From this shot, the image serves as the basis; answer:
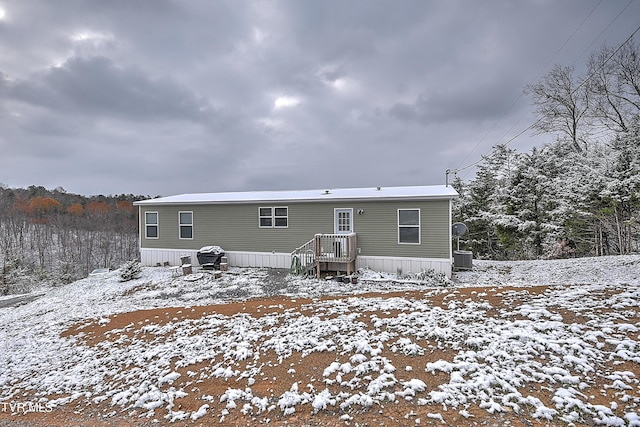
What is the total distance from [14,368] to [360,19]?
50.4ft

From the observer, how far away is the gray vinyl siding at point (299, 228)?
10.1 meters

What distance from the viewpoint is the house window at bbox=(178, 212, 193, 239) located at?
1322cm

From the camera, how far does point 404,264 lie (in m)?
10.4

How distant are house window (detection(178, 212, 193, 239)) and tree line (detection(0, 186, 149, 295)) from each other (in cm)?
1283

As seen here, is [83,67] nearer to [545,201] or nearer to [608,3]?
[608,3]

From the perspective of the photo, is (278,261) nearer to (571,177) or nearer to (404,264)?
(404,264)

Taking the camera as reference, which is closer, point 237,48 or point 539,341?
point 539,341

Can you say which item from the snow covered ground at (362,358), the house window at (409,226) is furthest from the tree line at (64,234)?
the house window at (409,226)

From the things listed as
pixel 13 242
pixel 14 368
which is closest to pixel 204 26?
pixel 14 368

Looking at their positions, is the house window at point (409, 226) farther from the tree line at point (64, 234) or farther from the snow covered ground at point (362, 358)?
the tree line at point (64, 234)

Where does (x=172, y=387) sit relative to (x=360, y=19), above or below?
below

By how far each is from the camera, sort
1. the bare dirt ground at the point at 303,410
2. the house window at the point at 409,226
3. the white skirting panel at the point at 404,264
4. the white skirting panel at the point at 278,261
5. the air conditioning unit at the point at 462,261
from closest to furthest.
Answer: the bare dirt ground at the point at 303,410 < the white skirting panel at the point at 404,264 < the white skirting panel at the point at 278,261 < the house window at the point at 409,226 < the air conditioning unit at the point at 462,261

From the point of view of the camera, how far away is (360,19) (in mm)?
12422

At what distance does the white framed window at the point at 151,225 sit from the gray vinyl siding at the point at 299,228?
0.20 metres
